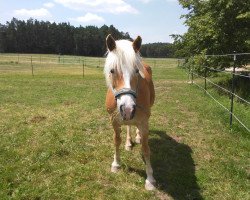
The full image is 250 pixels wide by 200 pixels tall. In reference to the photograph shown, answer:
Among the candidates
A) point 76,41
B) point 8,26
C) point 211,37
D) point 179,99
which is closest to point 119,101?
point 179,99

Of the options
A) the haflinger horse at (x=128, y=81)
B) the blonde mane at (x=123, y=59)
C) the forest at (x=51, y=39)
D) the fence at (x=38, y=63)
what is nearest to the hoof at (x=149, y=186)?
the haflinger horse at (x=128, y=81)

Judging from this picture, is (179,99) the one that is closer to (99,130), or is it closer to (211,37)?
(211,37)

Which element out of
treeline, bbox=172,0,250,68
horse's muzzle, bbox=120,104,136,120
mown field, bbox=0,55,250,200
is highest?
treeline, bbox=172,0,250,68

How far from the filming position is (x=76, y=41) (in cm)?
10969

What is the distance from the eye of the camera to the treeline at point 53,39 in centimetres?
10675

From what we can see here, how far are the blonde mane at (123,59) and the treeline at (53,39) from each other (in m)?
105

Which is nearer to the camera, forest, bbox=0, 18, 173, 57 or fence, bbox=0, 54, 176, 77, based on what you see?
fence, bbox=0, 54, 176, 77

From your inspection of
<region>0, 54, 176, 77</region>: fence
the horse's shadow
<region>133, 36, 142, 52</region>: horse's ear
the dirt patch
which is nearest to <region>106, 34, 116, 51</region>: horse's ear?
<region>133, 36, 142, 52</region>: horse's ear

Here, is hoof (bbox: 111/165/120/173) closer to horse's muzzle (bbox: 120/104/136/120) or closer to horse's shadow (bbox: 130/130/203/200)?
horse's shadow (bbox: 130/130/203/200)

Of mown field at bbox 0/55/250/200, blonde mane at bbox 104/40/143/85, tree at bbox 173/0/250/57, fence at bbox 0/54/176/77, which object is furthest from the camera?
fence at bbox 0/54/176/77

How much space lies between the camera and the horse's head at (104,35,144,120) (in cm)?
360

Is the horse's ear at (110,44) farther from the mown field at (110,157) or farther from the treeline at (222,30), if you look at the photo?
the treeline at (222,30)

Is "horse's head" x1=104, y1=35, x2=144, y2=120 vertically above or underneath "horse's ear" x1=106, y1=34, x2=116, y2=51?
underneath

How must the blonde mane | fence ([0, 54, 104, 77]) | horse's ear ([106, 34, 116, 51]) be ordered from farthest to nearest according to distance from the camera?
fence ([0, 54, 104, 77]) → horse's ear ([106, 34, 116, 51]) → the blonde mane
